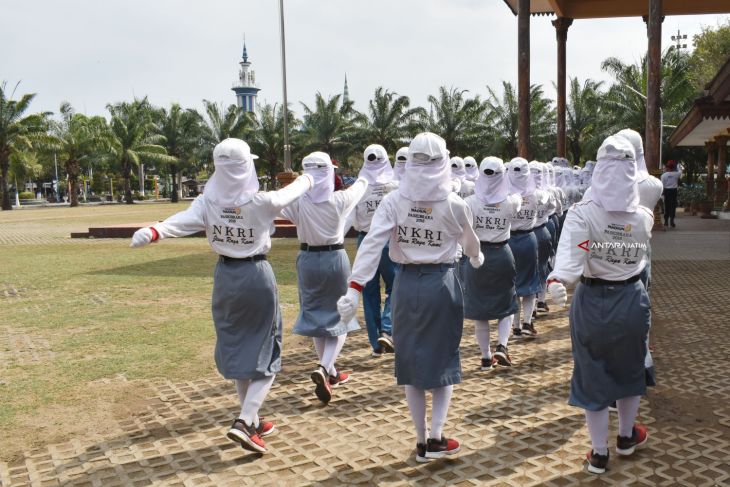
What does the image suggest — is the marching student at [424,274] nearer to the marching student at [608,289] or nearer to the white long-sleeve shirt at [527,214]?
the marching student at [608,289]

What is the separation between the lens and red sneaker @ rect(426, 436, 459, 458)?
4.11 metres

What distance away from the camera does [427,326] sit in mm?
4059

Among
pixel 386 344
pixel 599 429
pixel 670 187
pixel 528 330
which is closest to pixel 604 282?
pixel 599 429

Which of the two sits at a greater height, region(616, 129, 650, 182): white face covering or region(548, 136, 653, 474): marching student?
region(616, 129, 650, 182): white face covering

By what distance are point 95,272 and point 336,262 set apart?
876 centimetres

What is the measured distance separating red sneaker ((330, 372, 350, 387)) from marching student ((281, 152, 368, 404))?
1cm

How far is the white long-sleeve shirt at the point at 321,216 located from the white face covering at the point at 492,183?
4.66 feet

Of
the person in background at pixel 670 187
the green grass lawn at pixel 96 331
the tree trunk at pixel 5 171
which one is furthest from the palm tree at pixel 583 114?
the tree trunk at pixel 5 171

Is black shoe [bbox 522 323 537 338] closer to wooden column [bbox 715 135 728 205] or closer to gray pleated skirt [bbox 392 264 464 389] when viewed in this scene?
gray pleated skirt [bbox 392 264 464 389]

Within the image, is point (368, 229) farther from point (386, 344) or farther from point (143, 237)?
point (143, 237)

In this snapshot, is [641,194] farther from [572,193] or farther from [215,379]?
[572,193]

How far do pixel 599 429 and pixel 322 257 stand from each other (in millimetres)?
2584

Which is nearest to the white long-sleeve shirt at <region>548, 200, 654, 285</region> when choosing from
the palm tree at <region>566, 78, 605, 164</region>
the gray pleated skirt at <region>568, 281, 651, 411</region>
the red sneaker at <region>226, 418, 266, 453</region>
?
the gray pleated skirt at <region>568, 281, 651, 411</region>

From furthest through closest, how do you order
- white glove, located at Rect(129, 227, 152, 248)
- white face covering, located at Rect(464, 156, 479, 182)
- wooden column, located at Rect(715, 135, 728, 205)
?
wooden column, located at Rect(715, 135, 728, 205) < white face covering, located at Rect(464, 156, 479, 182) < white glove, located at Rect(129, 227, 152, 248)
